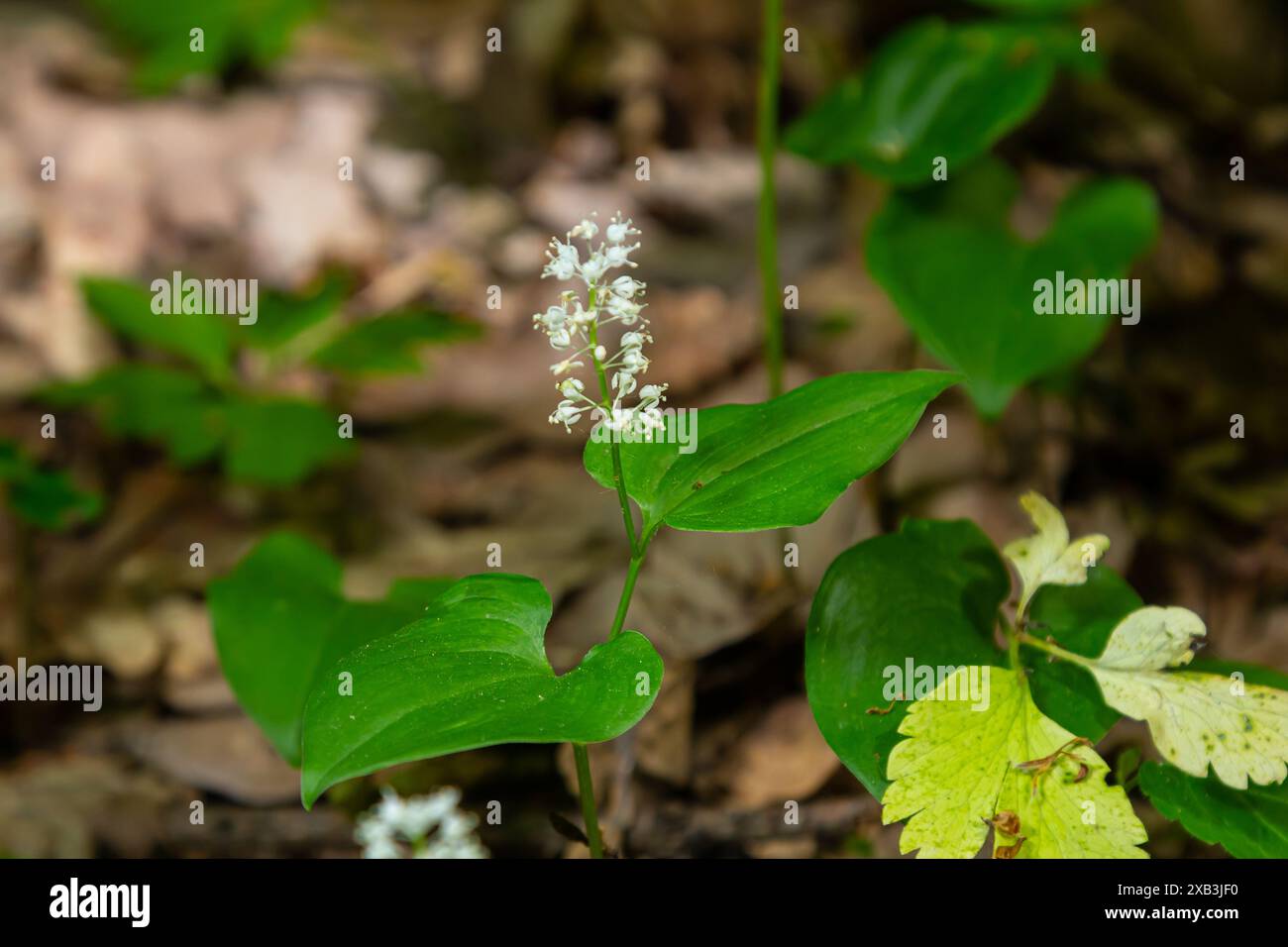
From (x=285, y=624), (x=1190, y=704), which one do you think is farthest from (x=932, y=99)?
(x=285, y=624)

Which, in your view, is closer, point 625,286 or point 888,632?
point 625,286

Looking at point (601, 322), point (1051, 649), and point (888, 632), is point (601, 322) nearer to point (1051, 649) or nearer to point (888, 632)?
point (888, 632)

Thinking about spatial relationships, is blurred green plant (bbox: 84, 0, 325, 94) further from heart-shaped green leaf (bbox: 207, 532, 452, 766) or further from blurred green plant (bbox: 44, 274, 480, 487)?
heart-shaped green leaf (bbox: 207, 532, 452, 766)

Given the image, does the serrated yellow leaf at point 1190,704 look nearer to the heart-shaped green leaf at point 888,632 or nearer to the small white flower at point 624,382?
the heart-shaped green leaf at point 888,632

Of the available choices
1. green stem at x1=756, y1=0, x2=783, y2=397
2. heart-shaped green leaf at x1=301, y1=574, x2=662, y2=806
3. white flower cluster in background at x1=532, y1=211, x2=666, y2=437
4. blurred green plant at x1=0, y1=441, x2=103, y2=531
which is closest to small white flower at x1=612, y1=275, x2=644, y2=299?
white flower cluster in background at x1=532, y1=211, x2=666, y2=437

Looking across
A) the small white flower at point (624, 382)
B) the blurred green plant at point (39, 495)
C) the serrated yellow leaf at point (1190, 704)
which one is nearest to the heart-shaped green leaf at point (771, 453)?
the small white flower at point (624, 382)
